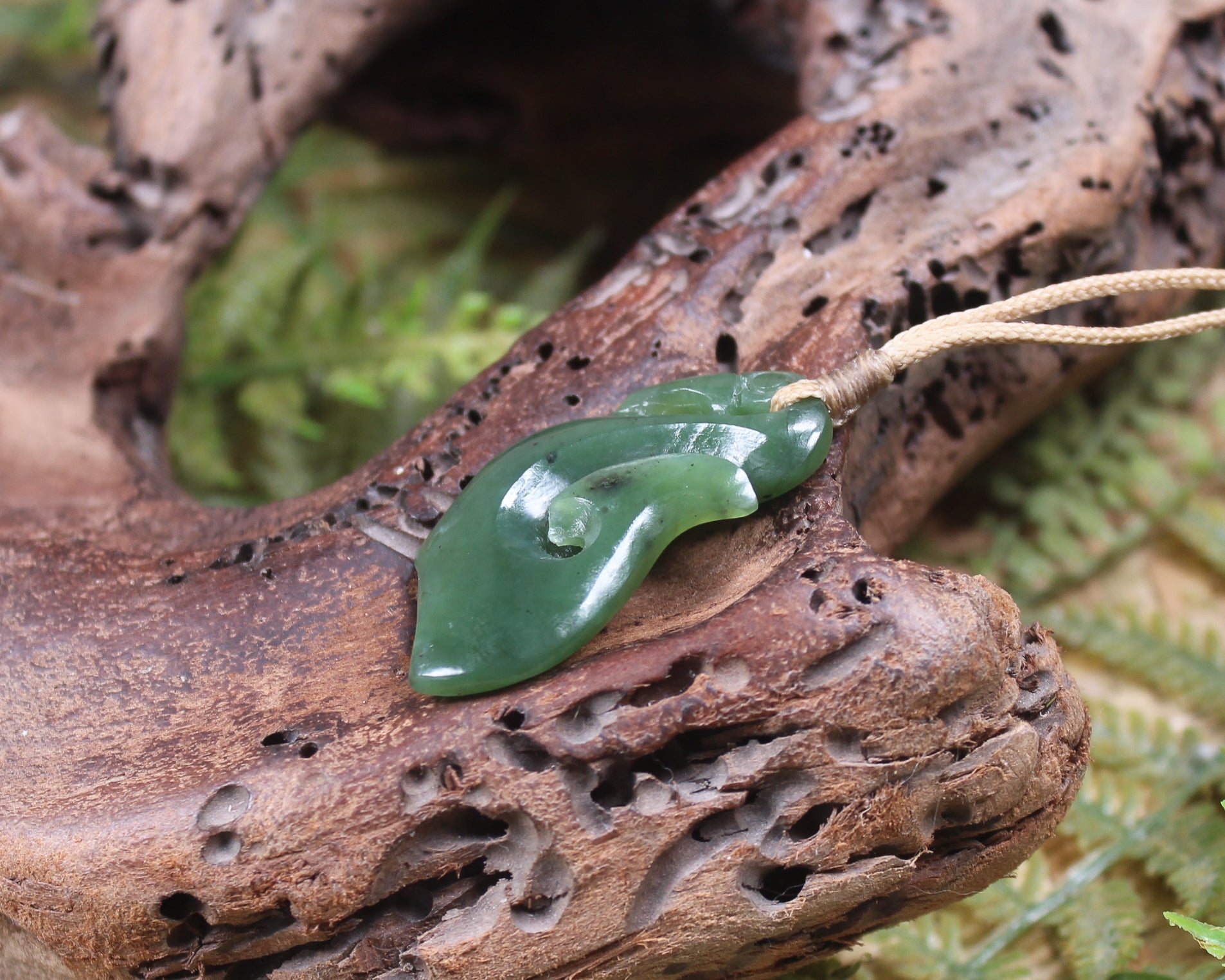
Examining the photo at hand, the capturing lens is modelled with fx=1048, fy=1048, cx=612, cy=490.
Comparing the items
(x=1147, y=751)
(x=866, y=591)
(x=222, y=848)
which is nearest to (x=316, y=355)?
(x=222, y=848)

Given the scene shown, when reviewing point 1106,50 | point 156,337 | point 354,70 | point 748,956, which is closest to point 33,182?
point 156,337

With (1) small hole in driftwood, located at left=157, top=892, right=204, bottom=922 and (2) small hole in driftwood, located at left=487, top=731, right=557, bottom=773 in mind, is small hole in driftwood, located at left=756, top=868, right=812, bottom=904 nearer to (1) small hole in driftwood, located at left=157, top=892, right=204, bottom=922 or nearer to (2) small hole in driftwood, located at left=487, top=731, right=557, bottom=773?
(2) small hole in driftwood, located at left=487, top=731, right=557, bottom=773

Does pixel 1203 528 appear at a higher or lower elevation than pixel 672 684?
lower

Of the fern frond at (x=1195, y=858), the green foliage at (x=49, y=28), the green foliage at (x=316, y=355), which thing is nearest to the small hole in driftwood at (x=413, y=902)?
the fern frond at (x=1195, y=858)

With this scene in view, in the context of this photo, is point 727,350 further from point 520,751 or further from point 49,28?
point 49,28

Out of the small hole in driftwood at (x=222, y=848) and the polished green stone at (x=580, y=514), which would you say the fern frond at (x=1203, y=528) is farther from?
the small hole in driftwood at (x=222, y=848)

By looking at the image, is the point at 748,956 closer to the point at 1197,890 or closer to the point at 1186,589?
the point at 1197,890

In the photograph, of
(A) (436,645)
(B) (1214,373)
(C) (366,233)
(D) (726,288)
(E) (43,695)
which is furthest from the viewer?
(C) (366,233)
